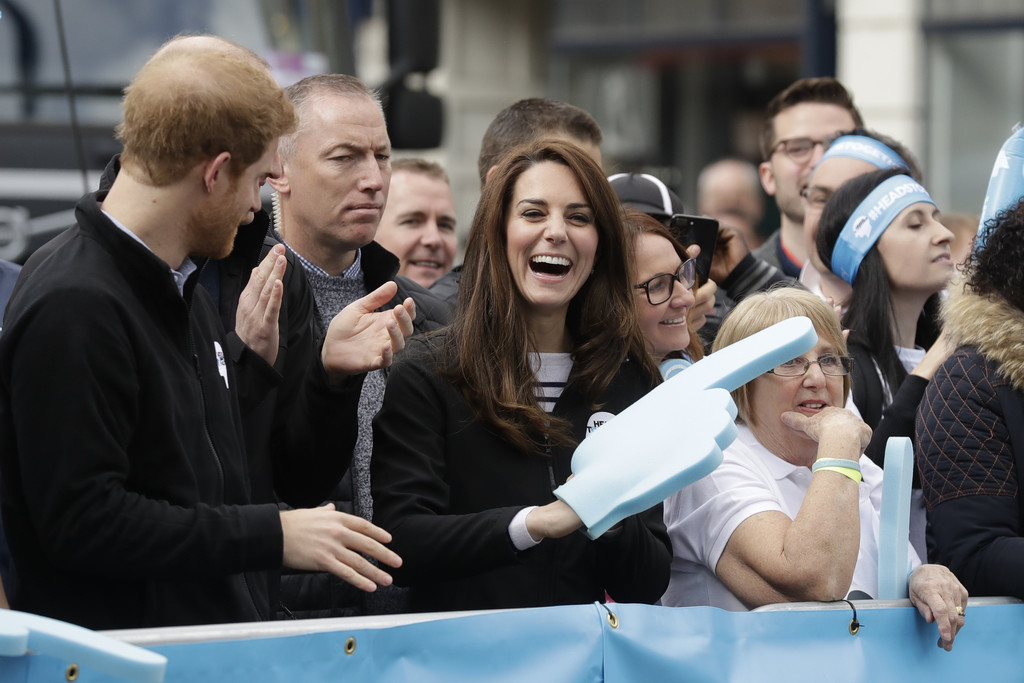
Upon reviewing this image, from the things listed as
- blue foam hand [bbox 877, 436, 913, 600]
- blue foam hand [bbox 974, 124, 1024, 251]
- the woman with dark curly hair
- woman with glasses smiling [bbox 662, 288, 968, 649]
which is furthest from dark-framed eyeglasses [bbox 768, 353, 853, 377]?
blue foam hand [bbox 974, 124, 1024, 251]

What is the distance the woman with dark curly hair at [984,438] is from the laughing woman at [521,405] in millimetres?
680

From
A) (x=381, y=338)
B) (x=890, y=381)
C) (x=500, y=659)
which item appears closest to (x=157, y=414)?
(x=381, y=338)

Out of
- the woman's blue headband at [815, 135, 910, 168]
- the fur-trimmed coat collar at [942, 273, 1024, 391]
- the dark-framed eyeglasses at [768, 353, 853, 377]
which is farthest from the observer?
the woman's blue headband at [815, 135, 910, 168]

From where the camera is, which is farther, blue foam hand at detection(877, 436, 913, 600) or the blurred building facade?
the blurred building facade

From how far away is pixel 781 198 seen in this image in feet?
18.6

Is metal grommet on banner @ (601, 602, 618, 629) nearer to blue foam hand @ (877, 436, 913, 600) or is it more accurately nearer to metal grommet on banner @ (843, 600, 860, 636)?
metal grommet on banner @ (843, 600, 860, 636)

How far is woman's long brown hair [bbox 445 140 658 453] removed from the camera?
3100 millimetres

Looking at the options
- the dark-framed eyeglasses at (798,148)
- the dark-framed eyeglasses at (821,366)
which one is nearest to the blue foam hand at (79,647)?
the dark-framed eyeglasses at (821,366)

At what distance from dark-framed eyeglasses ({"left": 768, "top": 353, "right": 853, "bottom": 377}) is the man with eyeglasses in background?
1981 millimetres

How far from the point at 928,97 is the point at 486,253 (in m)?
9.20

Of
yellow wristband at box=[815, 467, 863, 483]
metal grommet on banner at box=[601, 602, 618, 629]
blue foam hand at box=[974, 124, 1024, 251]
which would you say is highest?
blue foam hand at box=[974, 124, 1024, 251]

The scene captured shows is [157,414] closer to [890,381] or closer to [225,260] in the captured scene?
[225,260]

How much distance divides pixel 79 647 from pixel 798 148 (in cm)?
412

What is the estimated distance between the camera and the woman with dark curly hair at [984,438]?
10.4 feet
